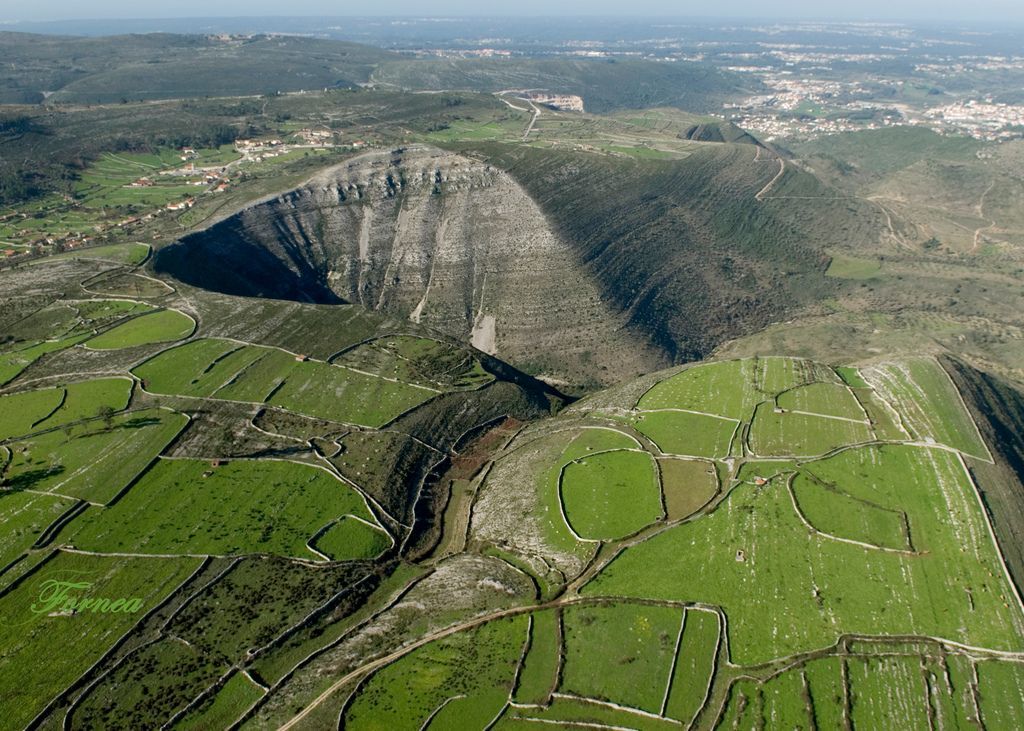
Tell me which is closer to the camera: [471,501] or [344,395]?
[471,501]

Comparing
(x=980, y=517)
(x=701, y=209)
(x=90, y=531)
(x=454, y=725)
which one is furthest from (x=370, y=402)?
(x=701, y=209)

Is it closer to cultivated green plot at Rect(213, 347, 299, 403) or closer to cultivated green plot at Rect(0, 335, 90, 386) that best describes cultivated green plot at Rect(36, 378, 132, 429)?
cultivated green plot at Rect(0, 335, 90, 386)

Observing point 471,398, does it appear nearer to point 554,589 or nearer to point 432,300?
point 554,589

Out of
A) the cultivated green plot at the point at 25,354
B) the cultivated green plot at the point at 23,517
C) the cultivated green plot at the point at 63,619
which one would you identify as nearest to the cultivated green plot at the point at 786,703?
the cultivated green plot at the point at 63,619

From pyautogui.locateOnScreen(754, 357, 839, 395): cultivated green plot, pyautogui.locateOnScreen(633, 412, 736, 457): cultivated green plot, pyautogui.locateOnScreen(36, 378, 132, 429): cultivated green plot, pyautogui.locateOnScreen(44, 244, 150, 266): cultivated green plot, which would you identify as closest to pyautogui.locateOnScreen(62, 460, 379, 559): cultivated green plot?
pyautogui.locateOnScreen(36, 378, 132, 429): cultivated green plot

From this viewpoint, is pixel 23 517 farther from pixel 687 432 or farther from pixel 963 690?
pixel 963 690

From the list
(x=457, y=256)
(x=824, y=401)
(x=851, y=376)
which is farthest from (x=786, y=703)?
(x=457, y=256)

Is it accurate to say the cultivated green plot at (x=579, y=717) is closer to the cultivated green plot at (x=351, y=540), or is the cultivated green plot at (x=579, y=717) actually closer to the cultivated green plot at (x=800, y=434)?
the cultivated green plot at (x=351, y=540)
